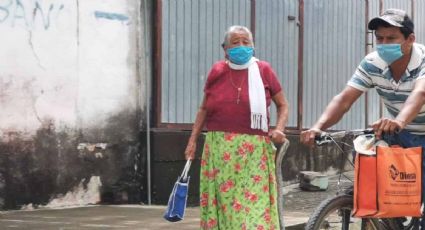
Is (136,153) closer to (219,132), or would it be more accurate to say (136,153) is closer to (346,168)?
(219,132)

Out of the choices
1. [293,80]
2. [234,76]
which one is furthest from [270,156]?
[293,80]

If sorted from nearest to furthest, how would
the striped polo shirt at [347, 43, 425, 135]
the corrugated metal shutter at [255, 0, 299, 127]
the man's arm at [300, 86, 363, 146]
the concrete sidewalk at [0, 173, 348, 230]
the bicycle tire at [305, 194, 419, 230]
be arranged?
the bicycle tire at [305, 194, 419, 230]
the striped polo shirt at [347, 43, 425, 135]
the man's arm at [300, 86, 363, 146]
the concrete sidewalk at [0, 173, 348, 230]
the corrugated metal shutter at [255, 0, 299, 127]

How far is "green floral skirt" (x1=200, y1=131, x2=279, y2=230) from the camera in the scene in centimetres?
503

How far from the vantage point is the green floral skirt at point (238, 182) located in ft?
16.5

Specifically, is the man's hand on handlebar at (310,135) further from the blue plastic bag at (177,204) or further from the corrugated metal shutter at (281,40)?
the corrugated metal shutter at (281,40)

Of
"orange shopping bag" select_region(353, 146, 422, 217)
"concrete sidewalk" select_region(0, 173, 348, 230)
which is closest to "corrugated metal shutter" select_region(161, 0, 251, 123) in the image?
"concrete sidewalk" select_region(0, 173, 348, 230)

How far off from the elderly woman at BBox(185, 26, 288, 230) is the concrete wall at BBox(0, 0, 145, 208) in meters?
2.76

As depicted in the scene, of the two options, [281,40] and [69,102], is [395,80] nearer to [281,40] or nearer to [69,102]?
[69,102]

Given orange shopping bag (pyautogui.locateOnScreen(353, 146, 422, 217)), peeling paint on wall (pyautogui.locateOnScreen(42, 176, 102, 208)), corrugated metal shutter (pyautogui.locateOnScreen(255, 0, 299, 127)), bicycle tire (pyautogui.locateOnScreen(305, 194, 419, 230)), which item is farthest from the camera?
corrugated metal shutter (pyautogui.locateOnScreen(255, 0, 299, 127))

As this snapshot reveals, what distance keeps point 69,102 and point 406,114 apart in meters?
4.32

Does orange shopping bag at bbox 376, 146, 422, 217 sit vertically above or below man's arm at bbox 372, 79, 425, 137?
below

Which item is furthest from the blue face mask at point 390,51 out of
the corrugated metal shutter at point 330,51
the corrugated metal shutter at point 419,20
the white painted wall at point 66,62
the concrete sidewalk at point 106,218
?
the corrugated metal shutter at point 419,20

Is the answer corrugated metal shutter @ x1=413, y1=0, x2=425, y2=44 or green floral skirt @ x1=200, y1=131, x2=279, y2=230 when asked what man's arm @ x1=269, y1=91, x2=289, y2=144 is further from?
corrugated metal shutter @ x1=413, y1=0, x2=425, y2=44

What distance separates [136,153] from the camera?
8305 millimetres
